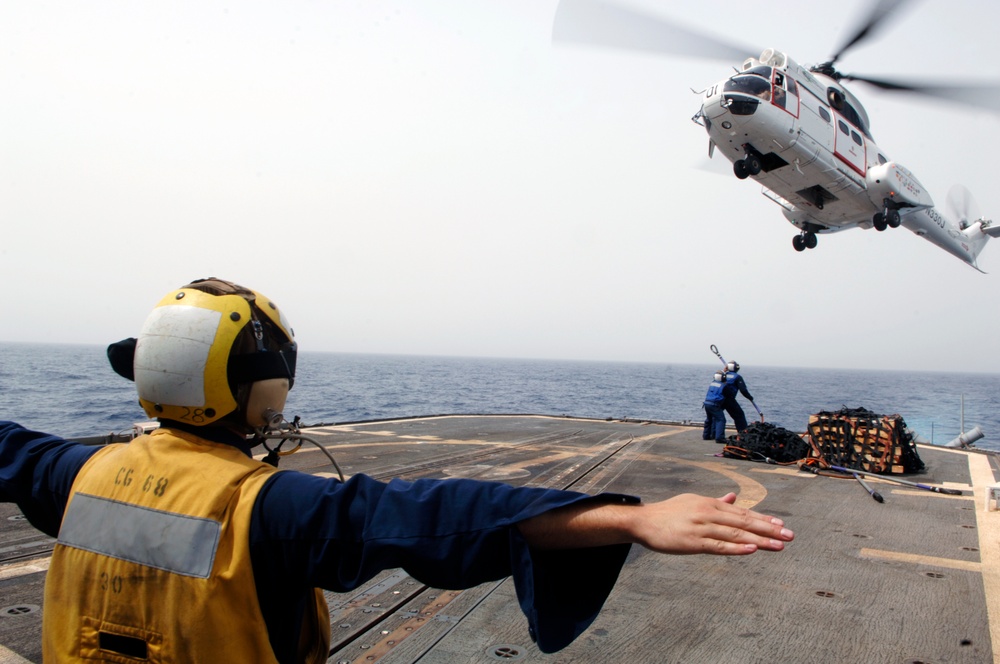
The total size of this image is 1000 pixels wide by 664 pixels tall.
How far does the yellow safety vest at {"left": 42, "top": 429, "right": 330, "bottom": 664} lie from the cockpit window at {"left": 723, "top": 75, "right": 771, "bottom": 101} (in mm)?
15441

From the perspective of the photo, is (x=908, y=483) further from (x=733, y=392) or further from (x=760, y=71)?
(x=760, y=71)

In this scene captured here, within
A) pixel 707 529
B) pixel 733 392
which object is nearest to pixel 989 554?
pixel 707 529

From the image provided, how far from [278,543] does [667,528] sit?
0.94 metres

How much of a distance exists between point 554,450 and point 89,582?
10.8 meters

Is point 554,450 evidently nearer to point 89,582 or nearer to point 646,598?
point 646,598

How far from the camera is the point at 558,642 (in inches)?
62.9

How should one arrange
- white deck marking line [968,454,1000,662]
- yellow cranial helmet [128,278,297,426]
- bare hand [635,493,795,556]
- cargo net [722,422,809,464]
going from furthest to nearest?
cargo net [722,422,809,464] < white deck marking line [968,454,1000,662] < yellow cranial helmet [128,278,297,426] < bare hand [635,493,795,556]

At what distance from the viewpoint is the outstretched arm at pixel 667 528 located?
4.75 feet

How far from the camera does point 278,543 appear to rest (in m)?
1.58

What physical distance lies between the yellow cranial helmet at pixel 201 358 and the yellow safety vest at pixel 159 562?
0.41ft

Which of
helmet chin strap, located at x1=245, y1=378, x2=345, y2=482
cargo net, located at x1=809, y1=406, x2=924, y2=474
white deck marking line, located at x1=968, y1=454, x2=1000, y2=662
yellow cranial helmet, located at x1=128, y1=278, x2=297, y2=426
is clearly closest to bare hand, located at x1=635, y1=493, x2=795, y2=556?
helmet chin strap, located at x1=245, y1=378, x2=345, y2=482

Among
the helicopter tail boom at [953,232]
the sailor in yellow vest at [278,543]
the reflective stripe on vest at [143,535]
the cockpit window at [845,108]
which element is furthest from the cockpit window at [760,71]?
the reflective stripe on vest at [143,535]

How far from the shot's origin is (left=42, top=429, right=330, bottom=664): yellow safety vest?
5.08 ft

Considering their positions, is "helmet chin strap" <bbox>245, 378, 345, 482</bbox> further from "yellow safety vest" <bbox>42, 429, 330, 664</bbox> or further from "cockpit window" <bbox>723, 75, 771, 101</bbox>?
"cockpit window" <bbox>723, 75, 771, 101</bbox>
